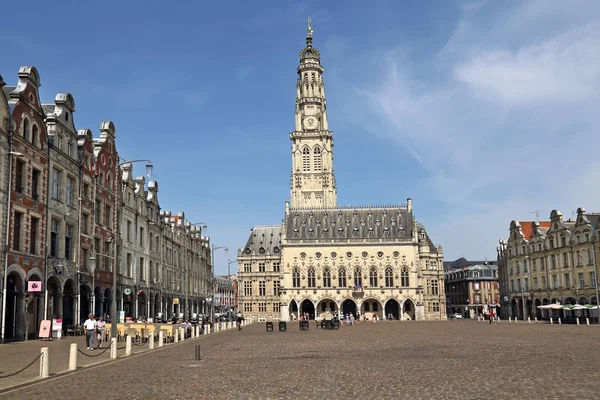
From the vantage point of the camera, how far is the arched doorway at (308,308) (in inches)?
4023

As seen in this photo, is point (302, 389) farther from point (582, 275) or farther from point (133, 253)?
point (582, 275)

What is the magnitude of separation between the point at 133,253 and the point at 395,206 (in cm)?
6161

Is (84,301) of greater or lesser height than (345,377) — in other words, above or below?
above

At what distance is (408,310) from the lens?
100 metres

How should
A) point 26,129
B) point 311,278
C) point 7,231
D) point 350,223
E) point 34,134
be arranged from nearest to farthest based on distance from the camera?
point 7,231, point 26,129, point 34,134, point 311,278, point 350,223

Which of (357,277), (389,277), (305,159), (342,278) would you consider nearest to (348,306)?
(342,278)

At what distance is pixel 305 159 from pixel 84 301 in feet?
284

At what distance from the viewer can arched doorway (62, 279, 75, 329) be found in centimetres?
4034

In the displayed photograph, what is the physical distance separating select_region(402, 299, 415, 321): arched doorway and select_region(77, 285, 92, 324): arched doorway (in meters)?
63.9

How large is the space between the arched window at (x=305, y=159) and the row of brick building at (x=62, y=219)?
222 feet

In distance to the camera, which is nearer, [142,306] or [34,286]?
[34,286]

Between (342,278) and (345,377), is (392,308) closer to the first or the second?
(342,278)

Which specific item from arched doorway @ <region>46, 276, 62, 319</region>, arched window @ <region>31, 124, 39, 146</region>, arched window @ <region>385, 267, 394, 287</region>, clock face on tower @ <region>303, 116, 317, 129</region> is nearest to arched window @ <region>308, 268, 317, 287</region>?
arched window @ <region>385, 267, 394, 287</region>

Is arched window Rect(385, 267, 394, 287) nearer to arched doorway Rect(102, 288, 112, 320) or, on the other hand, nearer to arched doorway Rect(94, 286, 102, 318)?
arched doorway Rect(102, 288, 112, 320)
